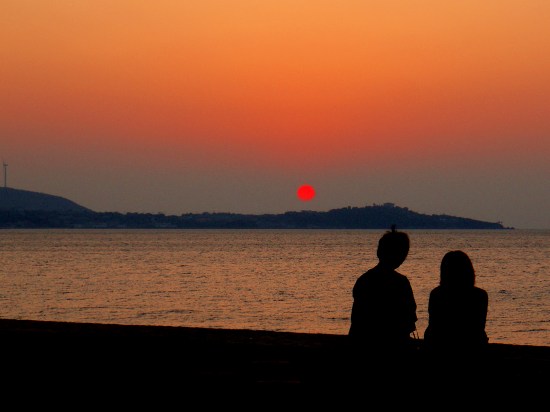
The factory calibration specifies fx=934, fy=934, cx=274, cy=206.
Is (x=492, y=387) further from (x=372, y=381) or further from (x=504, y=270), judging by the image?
(x=504, y=270)

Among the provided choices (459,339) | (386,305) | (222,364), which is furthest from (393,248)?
(222,364)

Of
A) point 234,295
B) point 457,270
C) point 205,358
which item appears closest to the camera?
point 457,270

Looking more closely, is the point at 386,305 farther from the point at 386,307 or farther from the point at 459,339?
the point at 459,339

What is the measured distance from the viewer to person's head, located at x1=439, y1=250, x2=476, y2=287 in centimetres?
688

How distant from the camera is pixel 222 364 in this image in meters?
10.2

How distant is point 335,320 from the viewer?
41656 millimetres

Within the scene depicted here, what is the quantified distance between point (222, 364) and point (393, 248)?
396 centimetres

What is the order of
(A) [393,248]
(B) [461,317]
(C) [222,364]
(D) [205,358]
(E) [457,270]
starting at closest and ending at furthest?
(A) [393,248], (E) [457,270], (B) [461,317], (C) [222,364], (D) [205,358]

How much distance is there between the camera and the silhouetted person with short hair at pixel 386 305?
22.4ft

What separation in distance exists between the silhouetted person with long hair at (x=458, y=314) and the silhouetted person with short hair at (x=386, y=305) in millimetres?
294

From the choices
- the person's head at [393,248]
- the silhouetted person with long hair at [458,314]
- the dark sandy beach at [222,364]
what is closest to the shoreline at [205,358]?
the dark sandy beach at [222,364]

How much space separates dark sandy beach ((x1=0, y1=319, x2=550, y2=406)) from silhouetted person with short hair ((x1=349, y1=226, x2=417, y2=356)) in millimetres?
124

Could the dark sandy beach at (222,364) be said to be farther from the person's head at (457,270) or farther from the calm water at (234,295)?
the calm water at (234,295)

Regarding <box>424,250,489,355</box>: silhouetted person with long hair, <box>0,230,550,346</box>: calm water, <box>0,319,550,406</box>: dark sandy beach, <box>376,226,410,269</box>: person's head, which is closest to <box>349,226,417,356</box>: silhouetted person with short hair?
<box>376,226,410,269</box>: person's head
